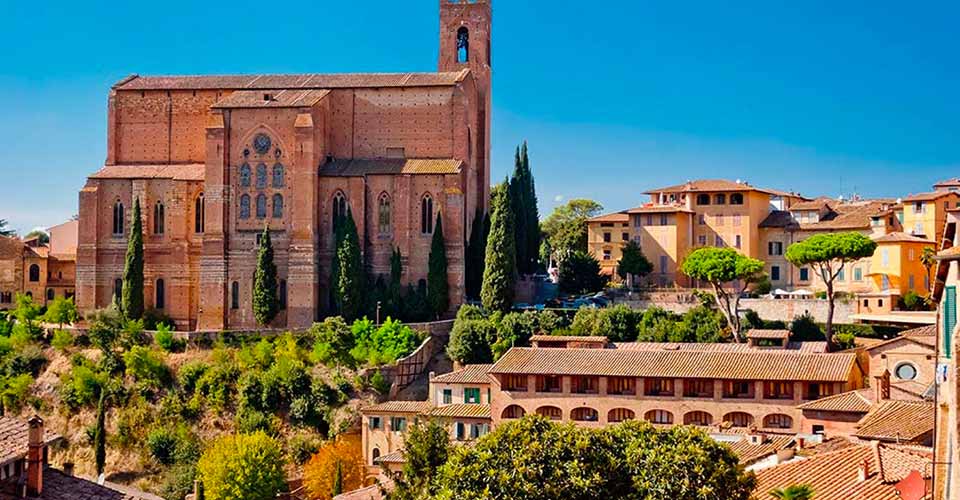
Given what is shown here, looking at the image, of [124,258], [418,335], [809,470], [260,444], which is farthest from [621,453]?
[124,258]

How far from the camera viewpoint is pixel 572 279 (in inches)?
2454

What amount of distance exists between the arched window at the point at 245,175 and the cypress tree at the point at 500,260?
475 inches

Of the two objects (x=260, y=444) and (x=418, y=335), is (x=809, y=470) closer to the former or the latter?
(x=260, y=444)

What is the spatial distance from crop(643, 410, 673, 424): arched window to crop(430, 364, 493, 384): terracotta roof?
253 inches

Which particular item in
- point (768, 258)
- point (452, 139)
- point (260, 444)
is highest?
point (452, 139)

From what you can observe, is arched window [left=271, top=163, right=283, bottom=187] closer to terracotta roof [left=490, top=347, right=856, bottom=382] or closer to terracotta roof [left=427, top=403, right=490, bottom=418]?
terracotta roof [left=427, top=403, right=490, bottom=418]

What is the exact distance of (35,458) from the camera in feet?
56.9

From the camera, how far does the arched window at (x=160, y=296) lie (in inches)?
2330

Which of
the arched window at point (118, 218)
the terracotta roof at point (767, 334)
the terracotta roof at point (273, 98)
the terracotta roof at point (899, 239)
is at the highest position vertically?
the terracotta roof at point (273, 98)

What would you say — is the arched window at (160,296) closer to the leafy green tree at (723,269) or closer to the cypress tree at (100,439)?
the cypress tree at (100,439)

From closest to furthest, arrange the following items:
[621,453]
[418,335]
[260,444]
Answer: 1. [621,453]
2. [260,444]
3. [418,335]

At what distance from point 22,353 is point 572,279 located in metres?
26.6

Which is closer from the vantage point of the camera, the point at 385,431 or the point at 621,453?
the point at 621,453

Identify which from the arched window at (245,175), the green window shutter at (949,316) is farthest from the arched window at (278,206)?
the green window shutter at (949,316)
